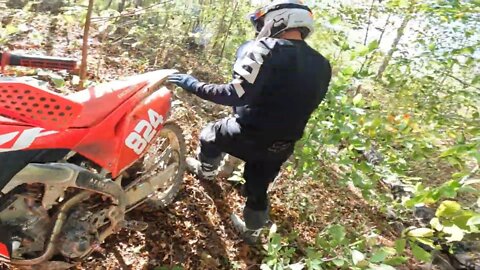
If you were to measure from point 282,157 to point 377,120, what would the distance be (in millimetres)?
787

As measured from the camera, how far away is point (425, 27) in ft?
20.6

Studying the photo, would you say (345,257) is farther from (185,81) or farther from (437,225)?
(185,81)

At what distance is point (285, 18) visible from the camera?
2697mm

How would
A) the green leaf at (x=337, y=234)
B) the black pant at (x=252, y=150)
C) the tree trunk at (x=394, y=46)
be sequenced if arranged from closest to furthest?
1. the green leaf at (x=337, y=234)
2. the black pant at (x=252, y=150)
3. the tree trunk at (x=394, y=46)

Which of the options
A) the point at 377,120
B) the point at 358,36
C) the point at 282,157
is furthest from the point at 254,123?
the point at 358,36

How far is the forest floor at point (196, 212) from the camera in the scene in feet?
10.5

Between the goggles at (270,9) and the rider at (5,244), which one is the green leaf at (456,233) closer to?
the goggles at (270,9)

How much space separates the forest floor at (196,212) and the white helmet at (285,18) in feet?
5.70

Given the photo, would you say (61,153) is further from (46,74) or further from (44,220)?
(46,74)

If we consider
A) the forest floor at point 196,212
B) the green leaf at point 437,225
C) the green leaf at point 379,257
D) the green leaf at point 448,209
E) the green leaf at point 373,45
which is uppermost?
the green leaf at point 373,45

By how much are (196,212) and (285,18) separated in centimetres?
190

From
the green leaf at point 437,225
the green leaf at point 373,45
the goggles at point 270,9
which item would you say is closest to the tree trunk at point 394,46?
the green leaf at point 373,45

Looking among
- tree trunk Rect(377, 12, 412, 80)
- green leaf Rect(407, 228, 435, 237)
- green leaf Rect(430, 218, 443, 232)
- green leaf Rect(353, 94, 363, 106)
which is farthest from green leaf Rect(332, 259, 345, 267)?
tree trunk Rect(377, 12, 412, 80)

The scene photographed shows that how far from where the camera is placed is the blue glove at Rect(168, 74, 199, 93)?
291 centimetres
